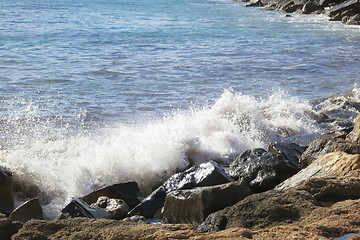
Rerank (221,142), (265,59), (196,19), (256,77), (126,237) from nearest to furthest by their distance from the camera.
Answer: (126,237), (221,142), (256,77), (265,59), (196,19)

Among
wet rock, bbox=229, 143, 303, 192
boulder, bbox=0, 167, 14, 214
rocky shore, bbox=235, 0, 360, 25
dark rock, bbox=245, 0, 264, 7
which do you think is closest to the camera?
boulder, bbox=0, 167, 14, 214

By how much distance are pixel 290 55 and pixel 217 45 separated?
3.20 metres

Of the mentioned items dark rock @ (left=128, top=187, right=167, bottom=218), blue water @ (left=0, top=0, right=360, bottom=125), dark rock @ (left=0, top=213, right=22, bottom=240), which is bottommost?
blue water @ (left=0, top=0, right=360, bottom=125)

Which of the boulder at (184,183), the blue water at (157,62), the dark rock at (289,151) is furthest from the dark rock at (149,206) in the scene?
the blue water at (157,62)

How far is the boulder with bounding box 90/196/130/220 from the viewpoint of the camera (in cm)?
550

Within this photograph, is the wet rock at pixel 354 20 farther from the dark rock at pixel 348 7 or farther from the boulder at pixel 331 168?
the boulder at pixel 331 168

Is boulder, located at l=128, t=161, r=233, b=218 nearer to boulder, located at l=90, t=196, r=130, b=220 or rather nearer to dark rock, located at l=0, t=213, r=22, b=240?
boulder, located at l=90, t=196, r=130, b=220

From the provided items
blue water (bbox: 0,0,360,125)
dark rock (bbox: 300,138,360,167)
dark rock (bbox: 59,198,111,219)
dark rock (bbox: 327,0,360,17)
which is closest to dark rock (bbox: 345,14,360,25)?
blue water (bbox: 0,0,360,125)

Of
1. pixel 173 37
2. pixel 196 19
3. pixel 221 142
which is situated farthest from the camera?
pixel 196 19

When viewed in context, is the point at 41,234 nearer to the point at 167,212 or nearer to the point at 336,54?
the point at 167,212

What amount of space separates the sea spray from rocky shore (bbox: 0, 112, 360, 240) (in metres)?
0.73

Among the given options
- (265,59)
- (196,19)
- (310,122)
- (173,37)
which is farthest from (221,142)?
(196,19)

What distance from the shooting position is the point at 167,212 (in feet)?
16.3

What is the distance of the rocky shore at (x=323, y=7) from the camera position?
29.0 meters
